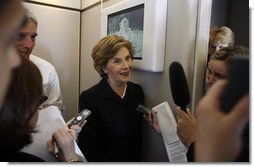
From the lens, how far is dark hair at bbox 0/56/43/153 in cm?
43

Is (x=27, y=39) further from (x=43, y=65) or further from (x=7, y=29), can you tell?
(x=7, y=29)

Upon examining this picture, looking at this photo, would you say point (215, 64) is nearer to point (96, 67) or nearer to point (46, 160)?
point (96, 67)

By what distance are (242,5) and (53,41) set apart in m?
0.37

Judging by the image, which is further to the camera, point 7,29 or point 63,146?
point 63,146

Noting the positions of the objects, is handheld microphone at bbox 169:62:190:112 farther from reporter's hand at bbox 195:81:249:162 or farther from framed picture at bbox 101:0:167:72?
reporter's hand at bbox 195:81:249:162

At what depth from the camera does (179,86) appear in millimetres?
452

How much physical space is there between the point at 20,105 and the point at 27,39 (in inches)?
4.8

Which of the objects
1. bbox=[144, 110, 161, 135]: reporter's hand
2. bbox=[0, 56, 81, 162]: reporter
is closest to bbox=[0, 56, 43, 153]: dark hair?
bbox=[0, 56, 81, 162]: reporter

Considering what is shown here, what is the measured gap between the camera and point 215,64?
0.45 meters

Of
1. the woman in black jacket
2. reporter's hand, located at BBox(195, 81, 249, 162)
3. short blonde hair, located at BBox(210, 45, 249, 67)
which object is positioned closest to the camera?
reporter's hand, located at BBox(195, 81, 249, 162)

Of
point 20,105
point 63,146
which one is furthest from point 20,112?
point 63,146

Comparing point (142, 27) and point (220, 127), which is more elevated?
point (142, 27)

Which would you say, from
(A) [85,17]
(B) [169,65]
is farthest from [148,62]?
(A) [85,17]

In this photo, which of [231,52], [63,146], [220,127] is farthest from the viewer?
[63,146]
